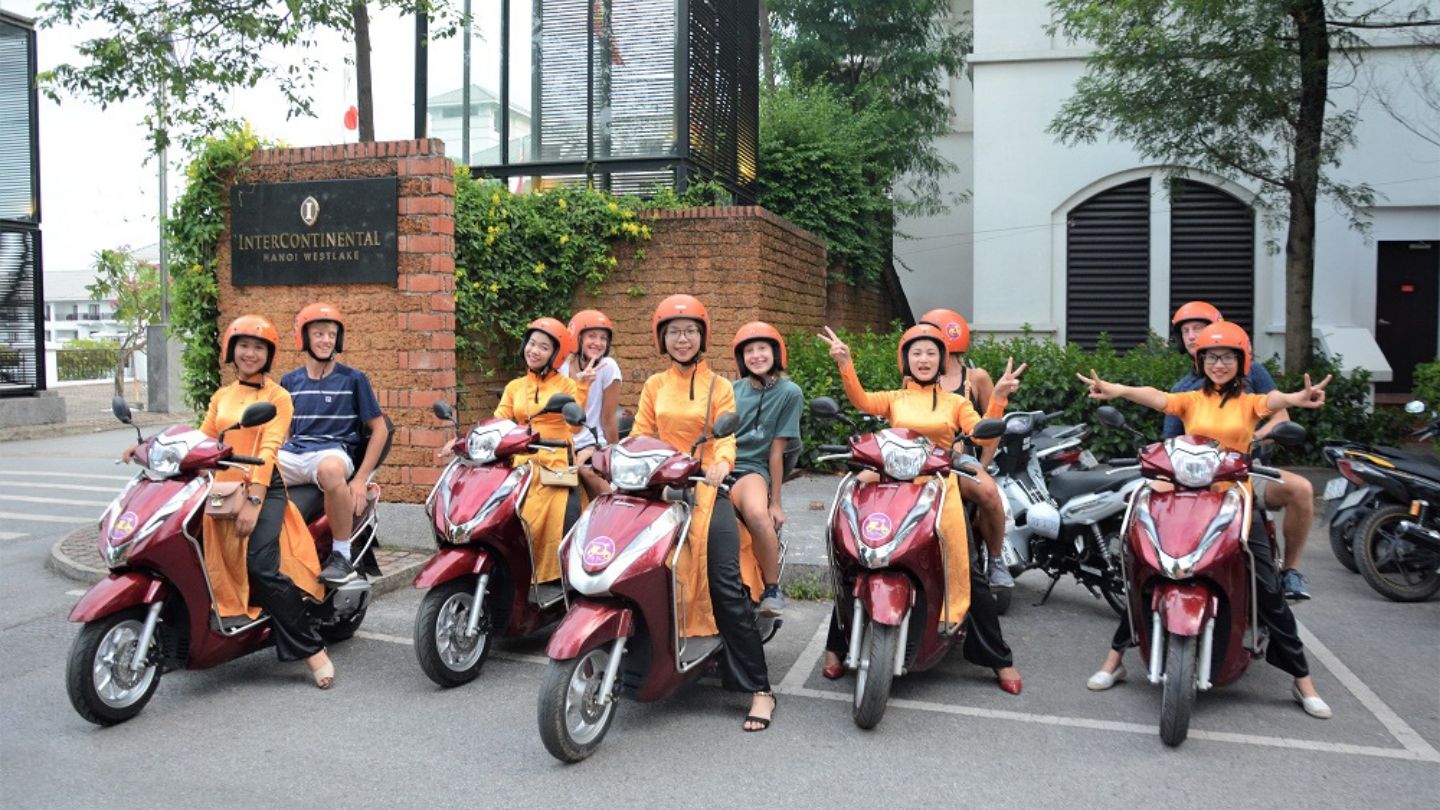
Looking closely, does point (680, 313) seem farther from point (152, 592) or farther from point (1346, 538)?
point (1346, 538)

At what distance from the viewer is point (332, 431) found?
5.98m

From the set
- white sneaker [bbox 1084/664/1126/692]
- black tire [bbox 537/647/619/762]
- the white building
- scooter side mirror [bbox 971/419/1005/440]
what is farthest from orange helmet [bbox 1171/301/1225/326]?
the white building

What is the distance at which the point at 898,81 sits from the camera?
20891 millimetres

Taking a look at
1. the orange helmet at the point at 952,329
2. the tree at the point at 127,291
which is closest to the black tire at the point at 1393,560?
the orange helmet at the point at 952,329

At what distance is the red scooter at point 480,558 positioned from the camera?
5207 mm

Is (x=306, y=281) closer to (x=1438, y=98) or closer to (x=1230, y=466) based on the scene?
(x=1230, y=466)

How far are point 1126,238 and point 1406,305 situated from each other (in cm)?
354

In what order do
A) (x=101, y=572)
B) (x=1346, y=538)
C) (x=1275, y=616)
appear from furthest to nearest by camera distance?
(x=101, y=572) → (x=1346, y=538) → (x=1275, y=616)

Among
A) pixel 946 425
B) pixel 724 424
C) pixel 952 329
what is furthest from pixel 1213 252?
pixel 724 424

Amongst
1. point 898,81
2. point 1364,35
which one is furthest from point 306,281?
point 898,81

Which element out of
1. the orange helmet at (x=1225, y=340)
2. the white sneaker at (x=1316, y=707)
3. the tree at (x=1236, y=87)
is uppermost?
the tree at (x=1236, y=87)

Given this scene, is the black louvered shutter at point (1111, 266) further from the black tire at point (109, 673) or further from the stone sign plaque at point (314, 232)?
the black tire at point (109, 673)

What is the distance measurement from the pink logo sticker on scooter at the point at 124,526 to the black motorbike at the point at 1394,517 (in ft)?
22.3

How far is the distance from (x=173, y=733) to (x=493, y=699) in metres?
1.31
